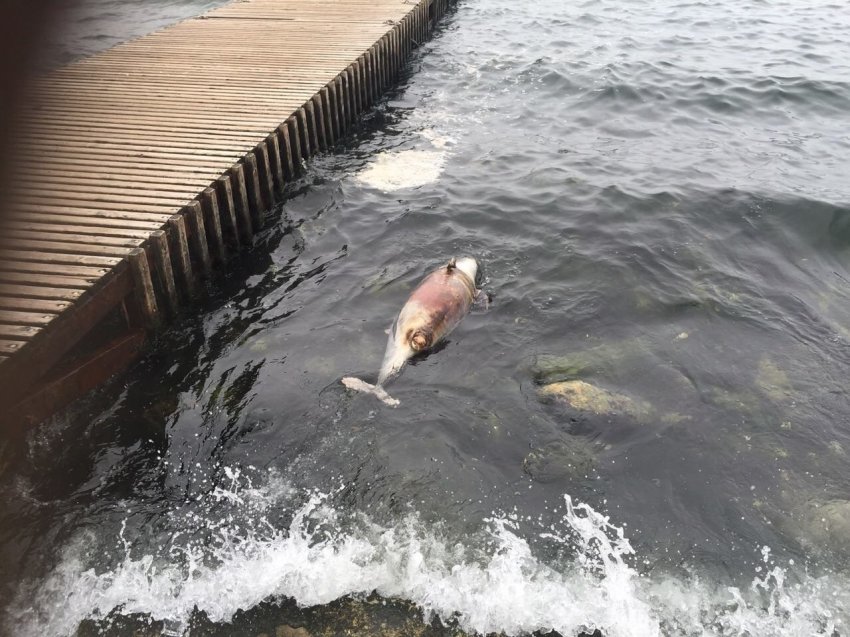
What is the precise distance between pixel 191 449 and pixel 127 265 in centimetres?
239

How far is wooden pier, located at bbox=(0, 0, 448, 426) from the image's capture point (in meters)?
6.40

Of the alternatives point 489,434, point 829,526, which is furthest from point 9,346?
point 829,526

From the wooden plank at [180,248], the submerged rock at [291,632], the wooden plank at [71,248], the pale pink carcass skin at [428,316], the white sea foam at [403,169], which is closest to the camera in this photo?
the submerged rock at [291,632]

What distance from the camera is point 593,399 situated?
734cm

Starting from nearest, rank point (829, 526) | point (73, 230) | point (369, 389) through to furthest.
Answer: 1. point (829, 526)
2. point (369, 389)
3. point (73, 230)

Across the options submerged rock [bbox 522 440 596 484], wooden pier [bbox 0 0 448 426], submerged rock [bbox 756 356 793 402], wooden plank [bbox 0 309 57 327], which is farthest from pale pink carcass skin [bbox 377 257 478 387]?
submerged rock [bbox 756 356 793 402]

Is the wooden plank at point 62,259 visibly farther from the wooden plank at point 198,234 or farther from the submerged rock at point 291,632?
the submerged rock at point 291,632

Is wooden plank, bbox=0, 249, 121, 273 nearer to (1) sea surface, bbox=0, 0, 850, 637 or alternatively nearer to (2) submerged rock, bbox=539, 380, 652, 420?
(1) sea surface, bbox=0, 0, 850, 637

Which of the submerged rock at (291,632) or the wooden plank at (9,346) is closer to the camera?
the submerged rock at (291,632)

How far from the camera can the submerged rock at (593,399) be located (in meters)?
7.25

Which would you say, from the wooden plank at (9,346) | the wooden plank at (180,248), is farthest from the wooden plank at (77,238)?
the wooden plank at (9,346)

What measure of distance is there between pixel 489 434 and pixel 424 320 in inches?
70.7

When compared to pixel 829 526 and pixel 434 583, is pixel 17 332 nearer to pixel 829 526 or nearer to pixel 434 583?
pixel 434 583

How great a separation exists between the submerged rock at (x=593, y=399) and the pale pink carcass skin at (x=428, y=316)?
1612 millimetres
